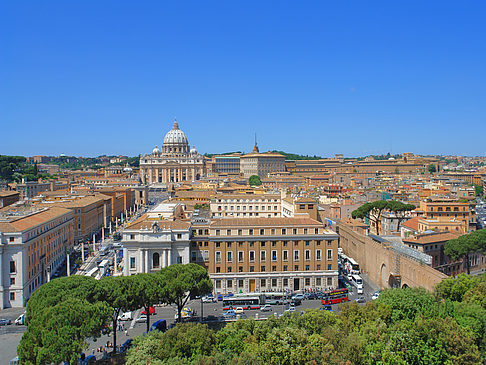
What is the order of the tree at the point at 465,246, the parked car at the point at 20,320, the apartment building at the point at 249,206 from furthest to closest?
the apartment building at the point at 249,206 → the tree at the point at 465,246 → the parked car at the point at 20,320

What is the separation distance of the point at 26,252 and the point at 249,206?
28.5m

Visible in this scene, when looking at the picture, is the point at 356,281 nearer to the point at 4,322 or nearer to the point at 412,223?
the point at 412,223

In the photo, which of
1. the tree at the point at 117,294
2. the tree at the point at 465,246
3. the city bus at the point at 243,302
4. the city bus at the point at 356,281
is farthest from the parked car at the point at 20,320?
the tree at the point at 465,246

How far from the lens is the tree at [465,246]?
1527 inches

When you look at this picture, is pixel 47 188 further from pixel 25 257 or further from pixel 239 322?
pixel 239 322

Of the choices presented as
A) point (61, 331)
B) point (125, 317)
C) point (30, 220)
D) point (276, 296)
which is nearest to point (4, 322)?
point (125, 317)

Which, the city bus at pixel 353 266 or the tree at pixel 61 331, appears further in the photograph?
the city bus at pixel 353 266

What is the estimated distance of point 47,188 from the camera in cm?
10162

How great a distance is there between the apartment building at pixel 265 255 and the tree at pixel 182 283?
6.36m

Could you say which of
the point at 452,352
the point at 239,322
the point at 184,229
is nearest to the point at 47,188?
the point at 184,229

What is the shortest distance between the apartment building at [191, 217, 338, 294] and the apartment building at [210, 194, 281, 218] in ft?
63.4

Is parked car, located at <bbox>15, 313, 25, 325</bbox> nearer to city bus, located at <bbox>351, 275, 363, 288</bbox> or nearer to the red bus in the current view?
the red bus

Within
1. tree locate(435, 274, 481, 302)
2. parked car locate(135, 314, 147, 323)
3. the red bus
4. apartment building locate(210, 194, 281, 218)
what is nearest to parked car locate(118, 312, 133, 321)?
parked car locate(135, 314, 147, 323)

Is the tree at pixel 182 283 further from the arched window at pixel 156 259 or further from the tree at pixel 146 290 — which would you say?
the arched window at pixel 156 259
